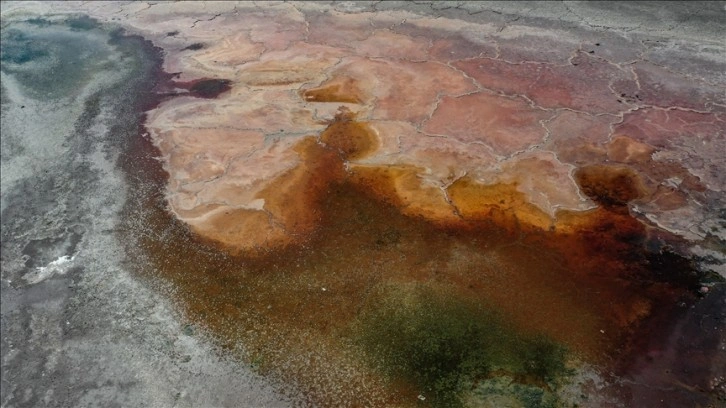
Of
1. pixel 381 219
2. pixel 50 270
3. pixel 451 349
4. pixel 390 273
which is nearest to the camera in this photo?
pixel 451 349

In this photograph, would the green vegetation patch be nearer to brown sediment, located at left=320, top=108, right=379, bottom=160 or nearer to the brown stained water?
the brown stained water

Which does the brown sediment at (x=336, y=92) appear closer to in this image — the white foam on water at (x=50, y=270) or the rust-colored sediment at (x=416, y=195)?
the rust-colored sediment at (x=416, y=195)

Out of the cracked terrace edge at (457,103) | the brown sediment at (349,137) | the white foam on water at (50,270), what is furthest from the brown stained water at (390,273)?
the white foam on water at (50,270)

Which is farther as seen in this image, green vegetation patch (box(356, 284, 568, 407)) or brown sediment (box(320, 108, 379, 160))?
brown sediment (box(320, 108, 379, 160))

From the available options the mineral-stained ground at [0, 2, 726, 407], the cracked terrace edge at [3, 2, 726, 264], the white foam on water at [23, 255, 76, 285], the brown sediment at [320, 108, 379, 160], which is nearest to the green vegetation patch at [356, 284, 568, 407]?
the mineral-stained ground at [0, 2, 726, 407]

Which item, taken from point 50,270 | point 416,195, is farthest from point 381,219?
point 50,270

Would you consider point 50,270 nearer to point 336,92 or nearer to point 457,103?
point 336,92
